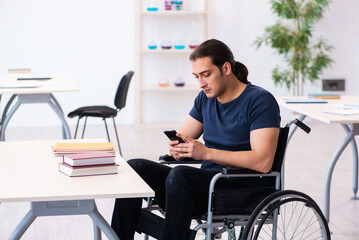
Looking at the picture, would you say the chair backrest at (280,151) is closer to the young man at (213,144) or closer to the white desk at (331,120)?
the young man at (213,144)

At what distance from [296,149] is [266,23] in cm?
198

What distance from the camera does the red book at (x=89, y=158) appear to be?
210 centimetres

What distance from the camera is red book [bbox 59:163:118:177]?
2.10 meters

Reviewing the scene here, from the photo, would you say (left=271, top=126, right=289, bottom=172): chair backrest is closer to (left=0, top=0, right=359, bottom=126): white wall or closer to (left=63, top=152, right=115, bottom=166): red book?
(left=63, top=152, right=115, bottom=166): red book

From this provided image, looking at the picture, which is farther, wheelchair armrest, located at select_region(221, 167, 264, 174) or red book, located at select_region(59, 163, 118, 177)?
wheelchair armrest, located at select_region(221, 167, 264, 174)

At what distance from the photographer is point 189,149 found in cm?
242

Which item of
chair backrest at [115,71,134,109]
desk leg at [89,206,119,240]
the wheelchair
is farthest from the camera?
chair backrest at [115,71,134,109]

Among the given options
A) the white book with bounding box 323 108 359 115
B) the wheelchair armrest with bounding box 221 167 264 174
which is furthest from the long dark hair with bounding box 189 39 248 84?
the white book with bounding box 323 108 359 115

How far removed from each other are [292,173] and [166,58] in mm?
2687

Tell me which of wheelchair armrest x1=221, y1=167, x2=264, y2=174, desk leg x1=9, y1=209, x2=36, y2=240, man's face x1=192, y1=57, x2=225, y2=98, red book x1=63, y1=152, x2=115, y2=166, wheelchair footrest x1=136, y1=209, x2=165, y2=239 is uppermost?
man's face x1=192, y1=57, x2=225, y2=98

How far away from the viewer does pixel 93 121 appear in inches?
273

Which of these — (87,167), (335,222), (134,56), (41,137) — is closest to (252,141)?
(87,167)

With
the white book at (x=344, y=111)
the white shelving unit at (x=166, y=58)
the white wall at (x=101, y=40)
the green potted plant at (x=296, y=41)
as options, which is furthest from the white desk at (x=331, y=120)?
the white wall at (x=101, y=40)

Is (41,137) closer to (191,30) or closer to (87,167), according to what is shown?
(191,30)
